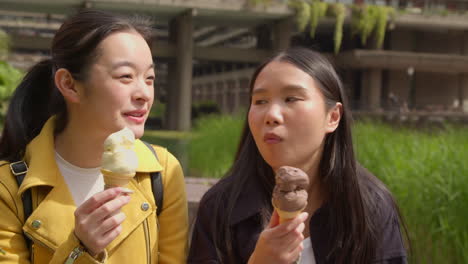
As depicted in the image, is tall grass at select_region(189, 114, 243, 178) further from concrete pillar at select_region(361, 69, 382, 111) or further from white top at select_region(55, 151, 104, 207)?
concrete pillar at select_region(361, 69, 382, 111)

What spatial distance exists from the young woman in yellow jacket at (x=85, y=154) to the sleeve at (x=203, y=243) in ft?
0.31

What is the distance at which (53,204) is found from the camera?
2045 mm

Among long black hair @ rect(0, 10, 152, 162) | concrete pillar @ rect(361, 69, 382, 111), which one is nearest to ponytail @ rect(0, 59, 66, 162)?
long black hair @ rect(0, 10, 152, 162)

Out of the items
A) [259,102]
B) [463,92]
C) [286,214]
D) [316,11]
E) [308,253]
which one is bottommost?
[463,92]

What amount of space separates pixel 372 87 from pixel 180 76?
11.6 metres

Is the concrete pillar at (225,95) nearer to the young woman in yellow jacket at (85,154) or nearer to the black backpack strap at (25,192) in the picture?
the young woman in yellow jacket at (85,154)

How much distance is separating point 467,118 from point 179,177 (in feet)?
81.2

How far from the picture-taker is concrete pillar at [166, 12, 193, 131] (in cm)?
2802

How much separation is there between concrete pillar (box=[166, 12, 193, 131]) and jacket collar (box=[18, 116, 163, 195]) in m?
25.6

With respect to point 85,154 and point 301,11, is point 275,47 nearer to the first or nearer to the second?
point 301,11

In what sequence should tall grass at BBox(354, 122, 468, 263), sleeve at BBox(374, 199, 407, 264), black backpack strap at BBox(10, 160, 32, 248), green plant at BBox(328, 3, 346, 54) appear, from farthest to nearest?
green plant at BBox(328, 3, 346, 54)
tall grass at BBox(354, 122, 468, 263)
sleeve at BBox(374, 199, 407, 264)
black backpack strap at BBox(10, 160, 32, 248)

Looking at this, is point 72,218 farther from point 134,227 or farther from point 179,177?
point 179,177

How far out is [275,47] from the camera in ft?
96.1

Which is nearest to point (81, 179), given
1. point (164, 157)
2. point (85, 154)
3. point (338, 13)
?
point (85, 154)
